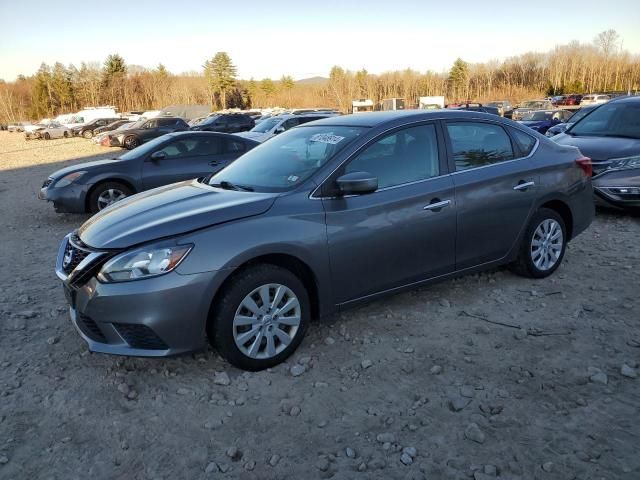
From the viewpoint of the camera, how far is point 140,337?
10.4 feet

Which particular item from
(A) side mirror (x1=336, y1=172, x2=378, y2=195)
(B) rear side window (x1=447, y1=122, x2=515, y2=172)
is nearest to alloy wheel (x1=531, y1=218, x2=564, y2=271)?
(B) rear side window (x1=447, y1=122, x2=515, y2=172)

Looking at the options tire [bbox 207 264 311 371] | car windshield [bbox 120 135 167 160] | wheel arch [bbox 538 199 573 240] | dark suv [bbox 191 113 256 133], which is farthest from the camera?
dark suv [bbox 191 113 256 133]

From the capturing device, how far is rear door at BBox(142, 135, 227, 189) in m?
8.71

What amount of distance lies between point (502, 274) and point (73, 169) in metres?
7.13

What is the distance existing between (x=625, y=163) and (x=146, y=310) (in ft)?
22.0

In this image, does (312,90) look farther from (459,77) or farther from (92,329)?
(92,329)

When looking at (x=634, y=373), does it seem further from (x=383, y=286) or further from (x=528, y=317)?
A: (x=383, y=286)

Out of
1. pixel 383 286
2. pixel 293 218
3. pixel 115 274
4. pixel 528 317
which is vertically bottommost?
pixel 528 317

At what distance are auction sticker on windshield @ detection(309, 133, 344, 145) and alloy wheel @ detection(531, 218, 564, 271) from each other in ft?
7.00

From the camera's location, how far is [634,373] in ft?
10.8

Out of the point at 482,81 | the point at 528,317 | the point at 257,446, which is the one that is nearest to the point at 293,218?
the point at 257,446

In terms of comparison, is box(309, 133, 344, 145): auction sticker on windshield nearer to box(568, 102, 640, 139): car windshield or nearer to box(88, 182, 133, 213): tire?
box(88, 182, 133, 213): tire

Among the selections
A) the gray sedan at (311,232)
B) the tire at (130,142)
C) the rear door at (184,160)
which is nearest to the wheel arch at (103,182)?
the rear door at (184,160)

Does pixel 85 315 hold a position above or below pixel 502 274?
above
